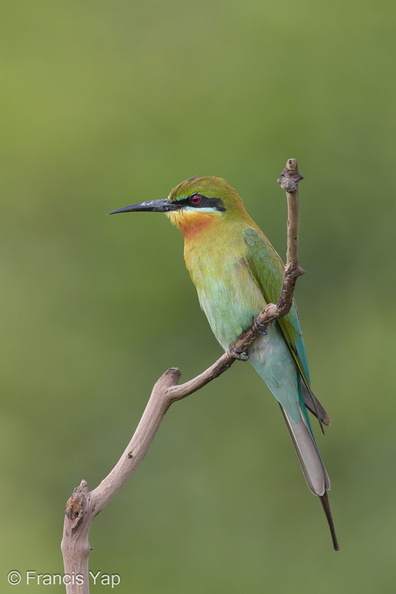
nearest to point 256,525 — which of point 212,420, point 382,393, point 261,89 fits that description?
point 212,420

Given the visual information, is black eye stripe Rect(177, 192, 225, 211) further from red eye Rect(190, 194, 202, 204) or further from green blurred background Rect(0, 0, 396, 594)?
green blurred background Rect(0, 0, 396, 594)

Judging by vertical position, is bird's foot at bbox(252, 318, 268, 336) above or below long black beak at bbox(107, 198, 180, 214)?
below

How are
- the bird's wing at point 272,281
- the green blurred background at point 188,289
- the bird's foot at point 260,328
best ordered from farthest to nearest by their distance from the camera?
the green blurred background at point 188,289, the bird's wing at point 272,281, the bird's foot at point 260,328

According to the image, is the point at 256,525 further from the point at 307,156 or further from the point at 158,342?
the point at 307,156

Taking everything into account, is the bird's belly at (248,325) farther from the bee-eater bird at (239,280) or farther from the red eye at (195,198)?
the red eye at (195,198)

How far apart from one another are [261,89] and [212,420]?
67.1 inches

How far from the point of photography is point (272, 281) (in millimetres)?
2674

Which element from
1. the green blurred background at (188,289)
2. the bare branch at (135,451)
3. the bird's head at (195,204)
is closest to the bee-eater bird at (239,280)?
the bird's head at (195,204)

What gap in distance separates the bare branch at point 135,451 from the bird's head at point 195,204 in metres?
0.56

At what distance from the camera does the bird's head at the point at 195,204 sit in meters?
2.69

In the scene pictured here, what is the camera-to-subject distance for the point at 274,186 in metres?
4.62

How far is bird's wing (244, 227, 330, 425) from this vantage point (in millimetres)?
2678

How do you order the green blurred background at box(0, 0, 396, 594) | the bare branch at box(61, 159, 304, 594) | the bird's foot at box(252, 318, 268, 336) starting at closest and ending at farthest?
the bare branch at box(61, 159, 304, 594) < the bird's foot at box(252, 318, 268, 336) < the green blurred background at box(0, 0, 396, 594)

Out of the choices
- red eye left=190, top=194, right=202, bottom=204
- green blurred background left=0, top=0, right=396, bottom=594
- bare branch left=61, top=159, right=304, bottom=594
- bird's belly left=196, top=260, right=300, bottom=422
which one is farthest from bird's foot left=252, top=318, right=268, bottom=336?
green blurred background left=0, top=0, right=396, bottom=594
